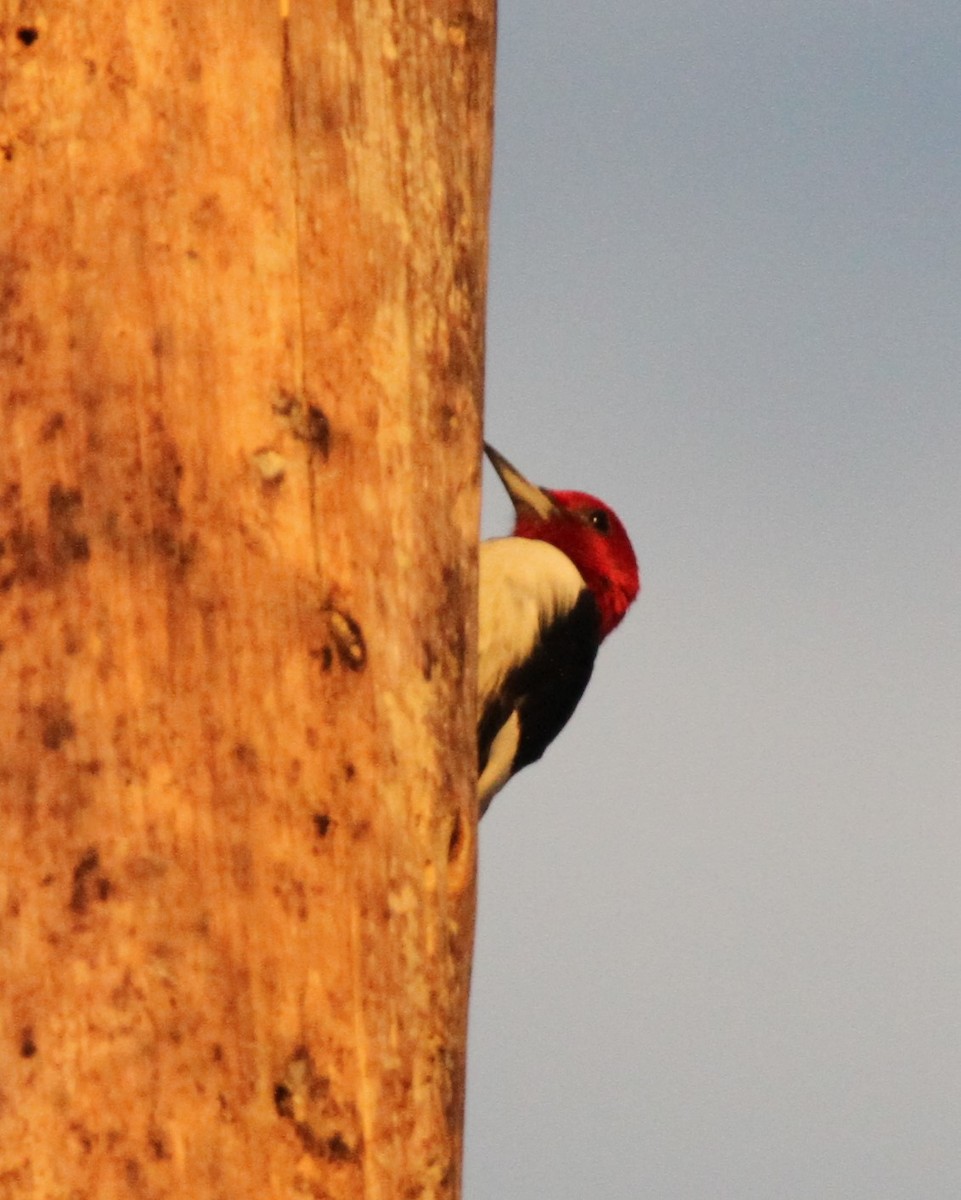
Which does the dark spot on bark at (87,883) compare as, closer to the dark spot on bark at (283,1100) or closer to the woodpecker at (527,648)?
the dark spot on bark at (283,1100)

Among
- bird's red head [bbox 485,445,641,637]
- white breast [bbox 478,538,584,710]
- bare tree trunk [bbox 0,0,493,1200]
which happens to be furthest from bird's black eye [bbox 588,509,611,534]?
bare tree trunk [bbox 0,0,493,1200]

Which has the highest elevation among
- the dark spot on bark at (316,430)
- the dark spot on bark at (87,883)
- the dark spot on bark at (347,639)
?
the dark spot on bark at (316,430)

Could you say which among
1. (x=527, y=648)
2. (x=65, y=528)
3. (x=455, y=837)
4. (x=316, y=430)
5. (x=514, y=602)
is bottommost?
(x=527, y=648)

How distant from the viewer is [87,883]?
8.06 feet

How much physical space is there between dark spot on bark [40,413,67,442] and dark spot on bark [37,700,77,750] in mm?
362

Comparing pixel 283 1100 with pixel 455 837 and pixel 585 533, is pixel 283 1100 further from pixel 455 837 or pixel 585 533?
pixel 585 533

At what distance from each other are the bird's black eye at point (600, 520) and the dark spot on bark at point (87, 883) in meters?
3.27

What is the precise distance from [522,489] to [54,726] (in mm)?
3268

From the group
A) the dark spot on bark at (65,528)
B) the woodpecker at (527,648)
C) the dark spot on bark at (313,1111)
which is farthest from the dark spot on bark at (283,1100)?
the woodpecker at (527,648)

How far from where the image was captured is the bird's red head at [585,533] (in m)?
5.49

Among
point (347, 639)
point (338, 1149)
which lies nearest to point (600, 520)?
point (347, 639)

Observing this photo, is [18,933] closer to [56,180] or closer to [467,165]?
[56,180]

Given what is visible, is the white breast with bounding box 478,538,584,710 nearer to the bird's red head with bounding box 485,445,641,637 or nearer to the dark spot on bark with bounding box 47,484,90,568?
the bird's red head with bounding box 485,445,641,637

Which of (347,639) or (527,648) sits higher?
(347,639)
